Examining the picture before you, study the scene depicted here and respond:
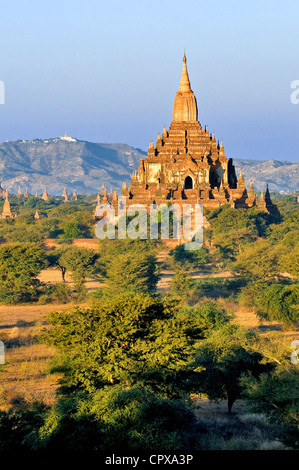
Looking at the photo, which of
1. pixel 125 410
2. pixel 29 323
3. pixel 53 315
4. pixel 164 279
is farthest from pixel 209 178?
pixel 125 410

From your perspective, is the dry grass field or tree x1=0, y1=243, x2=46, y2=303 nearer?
the dry grass field

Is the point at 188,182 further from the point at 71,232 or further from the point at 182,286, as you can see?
the point at 182,286

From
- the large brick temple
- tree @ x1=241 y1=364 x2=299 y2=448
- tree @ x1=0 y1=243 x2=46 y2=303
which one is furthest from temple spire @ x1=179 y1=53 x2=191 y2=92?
tree @ x1=241 y1=364 x2=299 y2=448

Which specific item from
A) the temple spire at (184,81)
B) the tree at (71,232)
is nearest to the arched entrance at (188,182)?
the temple spire at (184,81)

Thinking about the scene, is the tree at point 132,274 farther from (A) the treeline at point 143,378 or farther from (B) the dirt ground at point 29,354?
(A) the treeline at point 143,378

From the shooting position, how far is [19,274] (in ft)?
131

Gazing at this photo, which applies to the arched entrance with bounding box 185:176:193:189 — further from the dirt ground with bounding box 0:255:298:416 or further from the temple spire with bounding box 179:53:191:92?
the dirt ground with bounding box 0:255:298:416

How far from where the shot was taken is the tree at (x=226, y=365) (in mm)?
21172

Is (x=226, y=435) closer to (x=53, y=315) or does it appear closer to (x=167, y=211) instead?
(x=53, y=315)

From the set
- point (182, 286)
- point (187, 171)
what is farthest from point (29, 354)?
point (187, 171)

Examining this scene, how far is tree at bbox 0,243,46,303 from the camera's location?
38938 mm

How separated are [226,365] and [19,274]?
20.5m

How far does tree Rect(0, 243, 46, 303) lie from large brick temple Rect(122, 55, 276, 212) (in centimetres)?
2458
